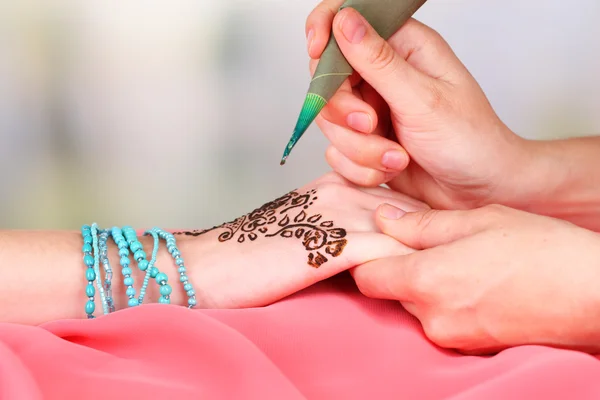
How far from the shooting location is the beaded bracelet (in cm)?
91

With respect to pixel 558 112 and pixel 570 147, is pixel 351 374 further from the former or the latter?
pixel 558 112

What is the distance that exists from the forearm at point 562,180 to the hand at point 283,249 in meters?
0.24

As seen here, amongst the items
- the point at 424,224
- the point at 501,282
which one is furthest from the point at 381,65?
the point at 501,282

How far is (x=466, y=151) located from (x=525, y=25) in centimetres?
97

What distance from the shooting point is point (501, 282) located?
81 centimetres

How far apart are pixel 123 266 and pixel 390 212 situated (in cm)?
36

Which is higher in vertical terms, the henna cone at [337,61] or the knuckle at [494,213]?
the henna cone at [337,61]

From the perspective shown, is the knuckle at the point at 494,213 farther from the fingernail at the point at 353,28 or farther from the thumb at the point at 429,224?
the fingernail at the point at 353,28

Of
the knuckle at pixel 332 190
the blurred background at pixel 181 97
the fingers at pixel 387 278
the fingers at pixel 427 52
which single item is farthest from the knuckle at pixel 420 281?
the blurred background at pixel 181 97

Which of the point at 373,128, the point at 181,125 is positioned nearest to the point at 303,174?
the point at 181,125

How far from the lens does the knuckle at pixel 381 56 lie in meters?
0.97

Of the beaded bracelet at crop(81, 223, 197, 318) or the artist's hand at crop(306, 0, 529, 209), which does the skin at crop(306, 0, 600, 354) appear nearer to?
the artist's hand at crop(306, 0, 529, 209)

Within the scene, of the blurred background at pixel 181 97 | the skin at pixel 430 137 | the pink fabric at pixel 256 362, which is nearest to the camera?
the pink fabric at pixel 256 362

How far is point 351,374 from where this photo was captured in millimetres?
768
